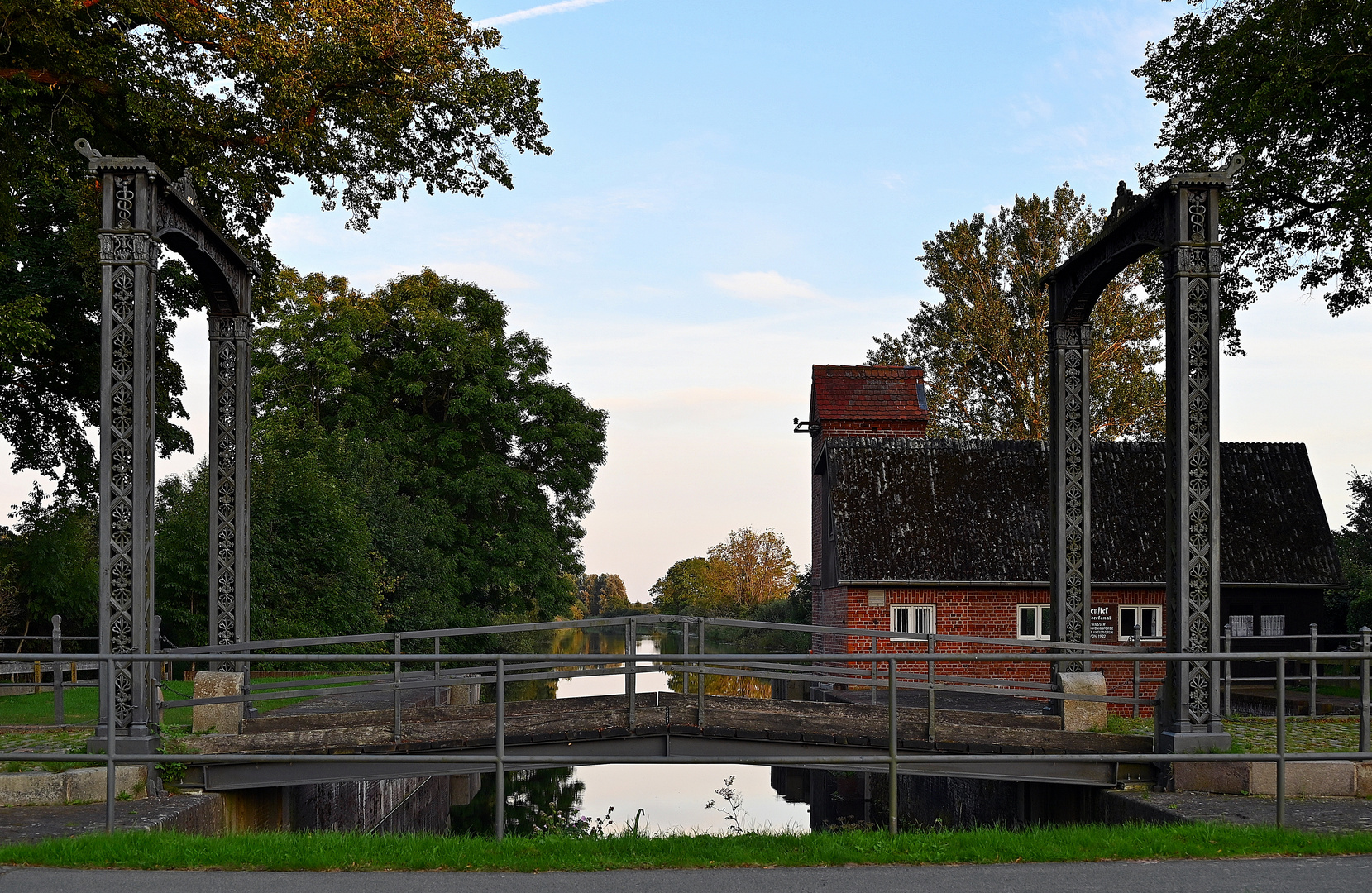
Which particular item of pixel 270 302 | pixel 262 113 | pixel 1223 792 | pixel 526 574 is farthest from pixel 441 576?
pixel 1223 792

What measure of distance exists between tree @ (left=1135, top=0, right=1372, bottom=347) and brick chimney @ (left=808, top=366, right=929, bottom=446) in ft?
34.0

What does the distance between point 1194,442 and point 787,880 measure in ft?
23.1

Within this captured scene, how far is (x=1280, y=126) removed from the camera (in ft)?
73.4

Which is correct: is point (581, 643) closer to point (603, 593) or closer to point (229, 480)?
point (229, 480)

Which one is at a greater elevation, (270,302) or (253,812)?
(270,302)

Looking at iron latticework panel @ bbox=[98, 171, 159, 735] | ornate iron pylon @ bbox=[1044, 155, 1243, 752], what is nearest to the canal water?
ornate iron pylon @ bbox=[1044, 155, 1243, 752]

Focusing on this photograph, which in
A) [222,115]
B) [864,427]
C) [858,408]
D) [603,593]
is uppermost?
[222,115]

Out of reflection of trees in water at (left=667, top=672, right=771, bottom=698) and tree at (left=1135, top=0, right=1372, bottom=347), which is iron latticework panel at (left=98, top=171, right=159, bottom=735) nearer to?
tree at (left=1135, top=0, right=1372, bottom=347)

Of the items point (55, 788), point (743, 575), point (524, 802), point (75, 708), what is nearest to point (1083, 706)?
point (55, 788)

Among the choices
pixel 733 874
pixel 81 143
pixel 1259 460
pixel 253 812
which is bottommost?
pixel 253 812

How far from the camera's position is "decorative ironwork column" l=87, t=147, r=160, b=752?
11000mm

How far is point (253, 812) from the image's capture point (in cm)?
1245

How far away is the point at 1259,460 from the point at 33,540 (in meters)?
30.7

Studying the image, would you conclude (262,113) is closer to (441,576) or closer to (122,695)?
(122,695)
